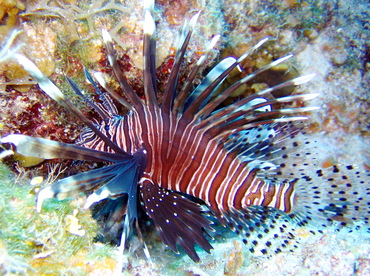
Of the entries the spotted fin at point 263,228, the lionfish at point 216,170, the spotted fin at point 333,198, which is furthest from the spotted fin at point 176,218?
the spotted fin at point 333,198

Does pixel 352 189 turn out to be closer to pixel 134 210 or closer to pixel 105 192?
pixel 134 210

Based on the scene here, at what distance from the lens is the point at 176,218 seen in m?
3.17

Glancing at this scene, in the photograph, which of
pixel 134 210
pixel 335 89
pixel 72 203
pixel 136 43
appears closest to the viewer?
pixel 72 203

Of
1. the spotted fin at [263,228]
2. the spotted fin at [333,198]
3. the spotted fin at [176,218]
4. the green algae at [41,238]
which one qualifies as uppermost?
the spotted fin at [333,198]

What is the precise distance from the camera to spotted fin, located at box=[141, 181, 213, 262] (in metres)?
2.98

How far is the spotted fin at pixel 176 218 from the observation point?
2984 mm

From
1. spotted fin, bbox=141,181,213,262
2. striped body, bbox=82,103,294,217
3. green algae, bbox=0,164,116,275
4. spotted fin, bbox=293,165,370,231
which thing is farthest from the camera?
spotted fin, bbox=293,165,370,231

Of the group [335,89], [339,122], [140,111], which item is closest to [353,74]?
[335,89]

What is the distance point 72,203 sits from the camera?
2492 millimetres

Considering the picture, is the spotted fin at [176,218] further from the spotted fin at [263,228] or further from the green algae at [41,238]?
the green algae at [41,238]

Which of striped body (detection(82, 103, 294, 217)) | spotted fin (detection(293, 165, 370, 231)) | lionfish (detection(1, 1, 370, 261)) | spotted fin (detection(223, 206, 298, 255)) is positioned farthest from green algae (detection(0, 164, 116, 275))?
spotted fin (detection(293, 165, 370, 231))

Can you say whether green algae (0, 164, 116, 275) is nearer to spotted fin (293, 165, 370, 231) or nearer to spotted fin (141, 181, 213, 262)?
spotted fin (141, 181, 213, 262)

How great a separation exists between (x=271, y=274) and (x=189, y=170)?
1600 millimetres

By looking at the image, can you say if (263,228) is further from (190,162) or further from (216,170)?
(190,162)
